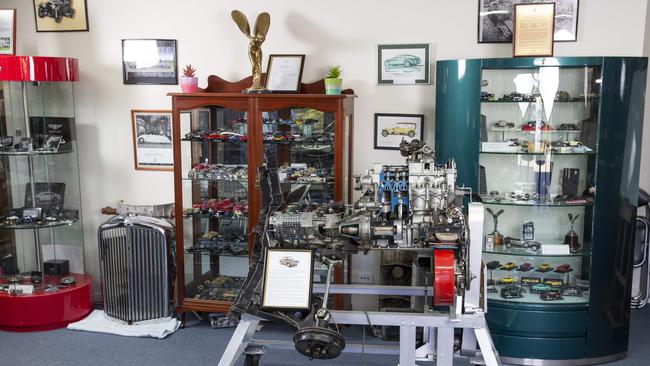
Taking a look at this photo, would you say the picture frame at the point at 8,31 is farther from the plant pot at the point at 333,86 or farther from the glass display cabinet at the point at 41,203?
the plant pot at the point at 333,86

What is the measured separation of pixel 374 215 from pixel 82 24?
11.5 feet

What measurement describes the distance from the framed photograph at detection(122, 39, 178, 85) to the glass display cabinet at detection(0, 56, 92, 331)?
460mm

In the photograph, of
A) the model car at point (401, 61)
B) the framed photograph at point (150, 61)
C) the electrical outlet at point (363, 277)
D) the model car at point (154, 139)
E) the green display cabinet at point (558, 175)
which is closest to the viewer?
the green display cabinet at point (558, 175)

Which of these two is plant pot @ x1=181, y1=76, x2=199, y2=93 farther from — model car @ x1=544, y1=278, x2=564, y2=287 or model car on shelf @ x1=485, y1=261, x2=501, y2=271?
model car @ x1=544, y1=278, x2=564, y2=287

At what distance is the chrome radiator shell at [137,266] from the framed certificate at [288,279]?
6.84ft

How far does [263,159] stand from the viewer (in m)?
4.59

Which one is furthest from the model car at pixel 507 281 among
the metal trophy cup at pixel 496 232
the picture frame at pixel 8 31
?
the picture frame at pixel 8 31

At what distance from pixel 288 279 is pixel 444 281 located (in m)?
0.72

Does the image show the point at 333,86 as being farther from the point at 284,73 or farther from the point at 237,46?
the point at 237,46

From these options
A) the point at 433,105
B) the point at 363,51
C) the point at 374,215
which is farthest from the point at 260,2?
the point at 374,215

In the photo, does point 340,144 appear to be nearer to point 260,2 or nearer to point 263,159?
point 263,159

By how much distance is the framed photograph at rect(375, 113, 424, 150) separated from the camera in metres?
4.76

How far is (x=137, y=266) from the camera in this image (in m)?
4.73

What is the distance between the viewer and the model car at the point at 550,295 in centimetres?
420
